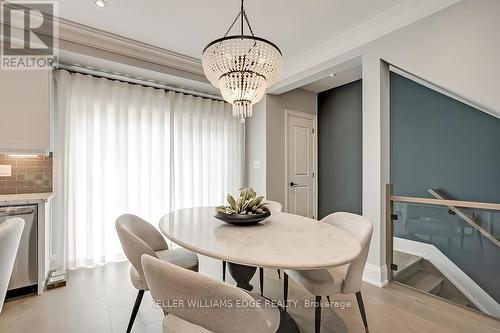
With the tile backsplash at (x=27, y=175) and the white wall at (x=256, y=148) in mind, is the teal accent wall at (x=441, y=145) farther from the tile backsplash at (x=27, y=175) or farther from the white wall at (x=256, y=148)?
the tile backsplash at (x=27, y=175)

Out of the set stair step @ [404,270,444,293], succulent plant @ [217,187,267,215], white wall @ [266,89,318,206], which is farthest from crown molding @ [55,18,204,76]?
stair step @ [404,270,444,293]

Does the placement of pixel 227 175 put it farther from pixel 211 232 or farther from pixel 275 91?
pixel 211 232

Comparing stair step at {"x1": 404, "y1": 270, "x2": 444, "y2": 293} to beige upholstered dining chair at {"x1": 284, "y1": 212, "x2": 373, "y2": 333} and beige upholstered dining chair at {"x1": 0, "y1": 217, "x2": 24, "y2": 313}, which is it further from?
beige upholstered dining chair at {"x1": 0, "y1": 217, "x2": 24, "y2": 313}

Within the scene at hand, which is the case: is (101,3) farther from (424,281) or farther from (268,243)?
(424,281)

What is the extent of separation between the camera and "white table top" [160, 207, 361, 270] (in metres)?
1.04

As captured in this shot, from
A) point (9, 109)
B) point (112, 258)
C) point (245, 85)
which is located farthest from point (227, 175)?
point (9, 109)

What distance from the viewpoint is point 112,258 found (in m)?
3.05

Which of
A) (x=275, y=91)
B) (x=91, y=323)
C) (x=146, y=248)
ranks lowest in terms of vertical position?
(x=91, y=323)

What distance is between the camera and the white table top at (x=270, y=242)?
1.04m

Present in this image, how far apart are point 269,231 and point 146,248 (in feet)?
2.50

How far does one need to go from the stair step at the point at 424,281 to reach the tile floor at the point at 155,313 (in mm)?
146

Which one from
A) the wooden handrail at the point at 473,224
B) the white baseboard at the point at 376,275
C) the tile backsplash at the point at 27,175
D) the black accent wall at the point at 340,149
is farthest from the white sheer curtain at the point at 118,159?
the wooden handrail at the point at 473,224

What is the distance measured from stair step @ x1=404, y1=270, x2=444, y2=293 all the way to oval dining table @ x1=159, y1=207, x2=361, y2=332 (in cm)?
150

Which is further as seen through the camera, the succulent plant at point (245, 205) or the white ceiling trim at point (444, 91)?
the white ceiling trim at point (444, 91)
